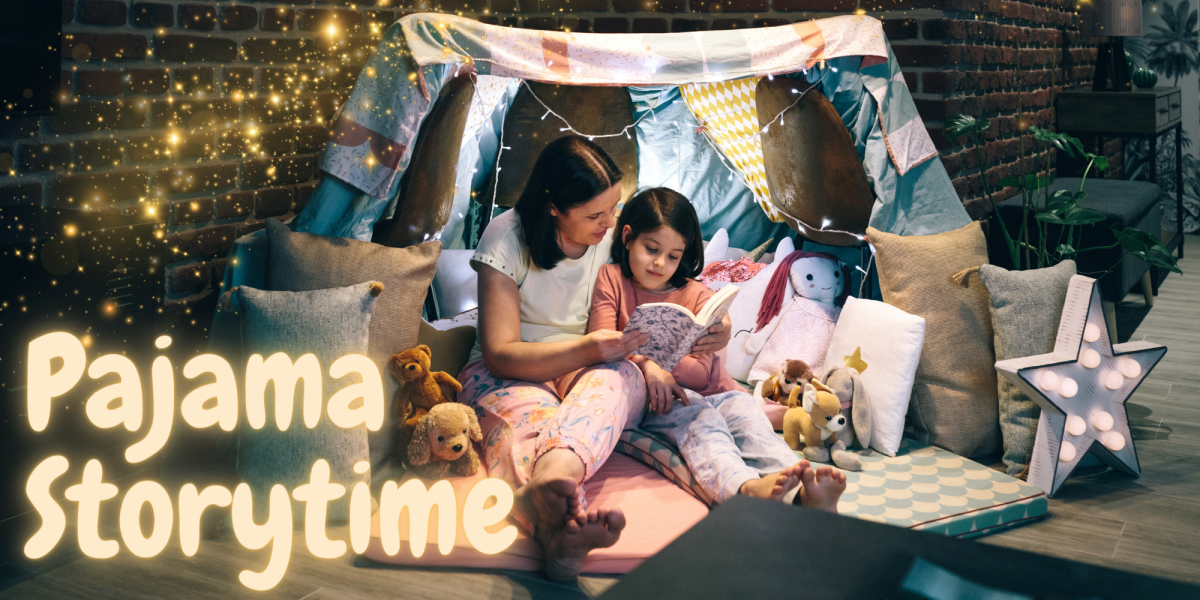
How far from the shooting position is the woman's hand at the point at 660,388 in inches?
78.3

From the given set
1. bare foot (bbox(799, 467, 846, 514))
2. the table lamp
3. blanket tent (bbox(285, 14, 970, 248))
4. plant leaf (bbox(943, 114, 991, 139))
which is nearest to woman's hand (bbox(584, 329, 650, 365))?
bare foot (bbox(799, 467, 846, 514))

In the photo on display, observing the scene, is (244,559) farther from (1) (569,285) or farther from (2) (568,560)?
(1) (569,285)

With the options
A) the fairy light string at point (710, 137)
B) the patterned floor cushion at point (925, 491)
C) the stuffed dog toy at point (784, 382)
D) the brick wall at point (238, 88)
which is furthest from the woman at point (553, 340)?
the brick wall at point (238, 88)

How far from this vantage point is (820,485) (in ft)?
5.44

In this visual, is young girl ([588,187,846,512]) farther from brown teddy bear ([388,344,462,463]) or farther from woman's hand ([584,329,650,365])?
brown teddy bear ([388,344,462,463])

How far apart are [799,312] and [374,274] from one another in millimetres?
1115

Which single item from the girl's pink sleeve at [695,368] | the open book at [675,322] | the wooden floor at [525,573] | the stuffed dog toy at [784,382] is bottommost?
the wooden floor at [525,573]

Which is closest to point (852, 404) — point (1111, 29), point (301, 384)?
point (301, 384)

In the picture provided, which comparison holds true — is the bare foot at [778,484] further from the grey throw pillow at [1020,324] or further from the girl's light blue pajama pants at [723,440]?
the grey throw pillow at [1020,324]

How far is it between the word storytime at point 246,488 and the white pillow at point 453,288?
631mm

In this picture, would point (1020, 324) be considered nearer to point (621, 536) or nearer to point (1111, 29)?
point (621, 536)

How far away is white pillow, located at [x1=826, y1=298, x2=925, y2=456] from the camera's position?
2.18m

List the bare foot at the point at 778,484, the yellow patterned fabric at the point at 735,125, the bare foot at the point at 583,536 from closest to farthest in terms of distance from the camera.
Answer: the bare foot at the point at 583,536 < the bare foot at the point at 778,484 < the yellow patterned fabric at the point at 735,125

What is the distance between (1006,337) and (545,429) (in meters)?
1.16
